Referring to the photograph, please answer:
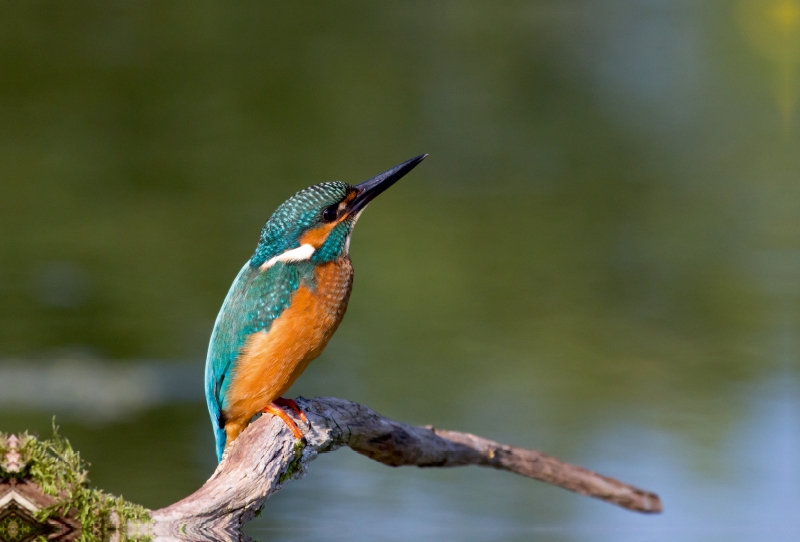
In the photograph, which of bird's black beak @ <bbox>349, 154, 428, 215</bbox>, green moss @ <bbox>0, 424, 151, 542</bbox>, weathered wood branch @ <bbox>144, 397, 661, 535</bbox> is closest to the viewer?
green moss @ <bbox>0, 424, 151, 542</bbox>

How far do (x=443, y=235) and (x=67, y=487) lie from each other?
6268mm

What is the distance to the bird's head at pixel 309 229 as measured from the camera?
2908mm

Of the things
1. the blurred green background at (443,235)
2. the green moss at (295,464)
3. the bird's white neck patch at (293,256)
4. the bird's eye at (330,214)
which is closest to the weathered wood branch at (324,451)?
the green moss at (295,464)

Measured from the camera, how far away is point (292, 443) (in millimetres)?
2566

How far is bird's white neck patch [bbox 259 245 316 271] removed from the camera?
9.52 ft

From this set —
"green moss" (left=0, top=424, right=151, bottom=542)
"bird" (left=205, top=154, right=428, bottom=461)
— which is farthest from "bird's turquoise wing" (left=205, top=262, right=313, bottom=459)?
"green moss" (left=0, top=424, right=151, bottom=542)

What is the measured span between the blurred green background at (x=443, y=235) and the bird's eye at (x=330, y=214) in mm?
2056

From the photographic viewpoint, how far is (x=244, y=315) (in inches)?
111

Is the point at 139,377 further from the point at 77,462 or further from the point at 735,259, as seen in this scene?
the point at 735,259

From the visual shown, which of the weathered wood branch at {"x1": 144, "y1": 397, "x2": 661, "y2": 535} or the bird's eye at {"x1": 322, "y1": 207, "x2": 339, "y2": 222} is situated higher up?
the bird's eye at {"x1": 322, "y1": 207, "x2": 339, "y2": 222}

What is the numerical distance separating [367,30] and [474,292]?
7089 mm

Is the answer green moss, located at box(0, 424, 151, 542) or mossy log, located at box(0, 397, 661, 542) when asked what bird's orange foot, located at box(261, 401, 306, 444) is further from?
green moss, located at box(0, 424, 151, 542)

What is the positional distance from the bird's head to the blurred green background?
1.99 meters

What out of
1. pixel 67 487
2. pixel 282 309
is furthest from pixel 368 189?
pixel 67 487
